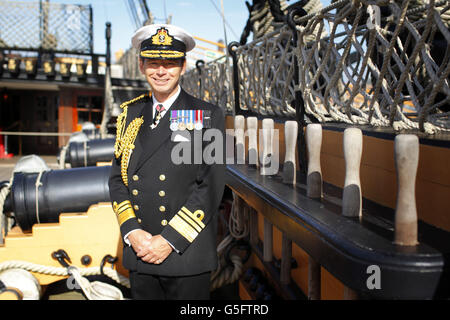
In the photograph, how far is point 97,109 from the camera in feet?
46.1

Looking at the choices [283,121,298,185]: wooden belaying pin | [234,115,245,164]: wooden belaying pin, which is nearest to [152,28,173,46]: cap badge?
[283,121,298,185]: wooden belaying pin

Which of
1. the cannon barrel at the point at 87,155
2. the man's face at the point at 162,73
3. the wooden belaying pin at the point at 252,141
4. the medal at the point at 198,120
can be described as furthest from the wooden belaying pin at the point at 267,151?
the cannon barrel at the point at 87,155

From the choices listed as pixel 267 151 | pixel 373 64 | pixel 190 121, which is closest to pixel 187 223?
pixel 190 121

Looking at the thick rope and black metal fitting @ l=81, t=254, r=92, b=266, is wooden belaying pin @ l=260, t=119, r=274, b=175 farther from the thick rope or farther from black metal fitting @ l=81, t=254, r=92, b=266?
black metal fitting @ l=81, t=254, r=92, b=266

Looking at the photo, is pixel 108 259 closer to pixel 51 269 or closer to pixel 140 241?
pixel 51 269

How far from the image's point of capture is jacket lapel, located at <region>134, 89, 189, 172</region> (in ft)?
5.52

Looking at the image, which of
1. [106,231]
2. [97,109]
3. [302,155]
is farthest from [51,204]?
[97,109]

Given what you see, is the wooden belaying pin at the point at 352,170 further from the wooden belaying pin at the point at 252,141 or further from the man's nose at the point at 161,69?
the wooden belaying pin at the point at 252,141

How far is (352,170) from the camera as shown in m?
1.27

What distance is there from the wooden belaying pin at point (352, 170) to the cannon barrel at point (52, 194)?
257cm

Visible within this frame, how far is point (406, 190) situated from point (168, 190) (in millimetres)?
950

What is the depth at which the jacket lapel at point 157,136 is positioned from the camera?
1.68 meters
